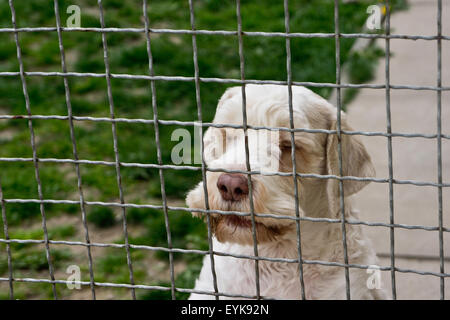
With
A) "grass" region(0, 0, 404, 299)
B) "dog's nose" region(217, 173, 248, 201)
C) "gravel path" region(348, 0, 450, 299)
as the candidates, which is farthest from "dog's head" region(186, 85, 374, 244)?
"grass" region(0, 0, 404, 299)

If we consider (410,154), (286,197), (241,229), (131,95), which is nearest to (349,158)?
(286,197)

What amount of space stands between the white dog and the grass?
3.54 feet

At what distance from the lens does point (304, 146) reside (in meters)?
3.66

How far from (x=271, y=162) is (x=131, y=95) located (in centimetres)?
386

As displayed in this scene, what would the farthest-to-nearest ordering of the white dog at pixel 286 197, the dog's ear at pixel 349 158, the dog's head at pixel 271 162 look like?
the dog's ear at pixel 349 158 → the white dog at pixel 286 197 → the dog's head at pixel 271 162

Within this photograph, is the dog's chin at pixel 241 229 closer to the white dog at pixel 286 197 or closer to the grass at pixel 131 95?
the white dog at pixel 286 197

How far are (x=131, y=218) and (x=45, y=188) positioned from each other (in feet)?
2.67

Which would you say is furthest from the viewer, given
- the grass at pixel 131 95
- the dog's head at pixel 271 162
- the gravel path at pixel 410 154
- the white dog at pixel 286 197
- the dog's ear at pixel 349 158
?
the grass at pixel 131 95

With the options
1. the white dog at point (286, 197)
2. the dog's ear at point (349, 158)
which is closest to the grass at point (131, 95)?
the white dog at point (286, 197)

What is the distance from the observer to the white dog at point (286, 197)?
11.5ft

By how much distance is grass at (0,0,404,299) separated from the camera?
534 centimetres

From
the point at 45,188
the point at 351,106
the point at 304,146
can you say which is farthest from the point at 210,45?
the point at 304,146

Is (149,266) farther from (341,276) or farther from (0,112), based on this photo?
(0,112)

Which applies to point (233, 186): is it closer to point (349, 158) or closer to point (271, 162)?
point (271, 162)
